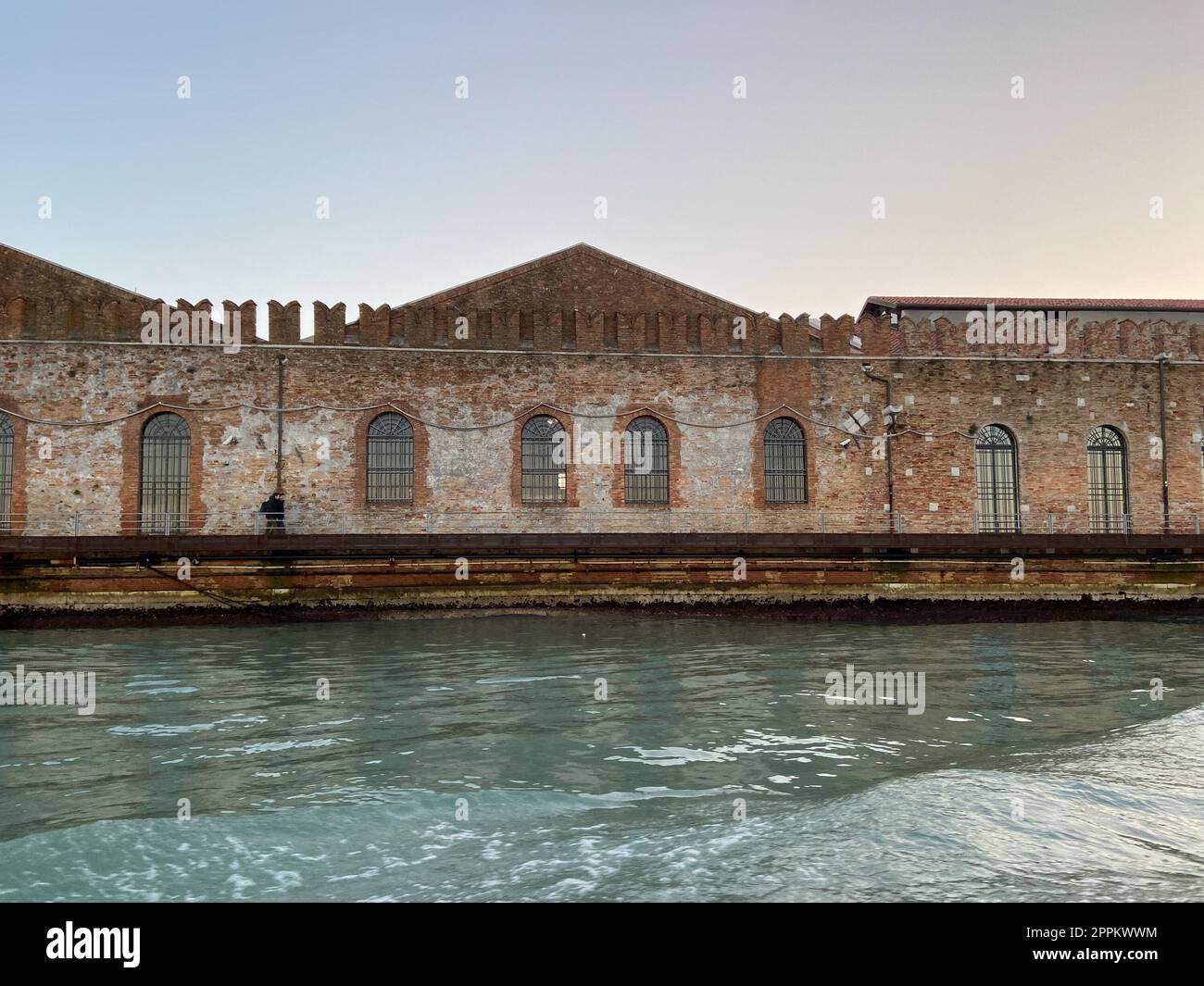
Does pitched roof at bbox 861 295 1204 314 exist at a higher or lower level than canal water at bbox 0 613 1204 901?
higher

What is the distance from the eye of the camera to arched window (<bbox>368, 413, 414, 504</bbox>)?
21250 millimetres

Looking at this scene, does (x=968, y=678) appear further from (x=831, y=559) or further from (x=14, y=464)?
(x=14, y=464)

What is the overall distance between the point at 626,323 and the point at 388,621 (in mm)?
9391

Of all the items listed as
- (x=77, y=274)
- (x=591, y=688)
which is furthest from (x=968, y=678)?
(x=77, y=274)

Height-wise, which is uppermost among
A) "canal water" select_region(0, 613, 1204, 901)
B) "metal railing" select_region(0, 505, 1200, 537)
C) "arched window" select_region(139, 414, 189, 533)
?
Answer: "arched window" select_region(139, 414, 189, 533)

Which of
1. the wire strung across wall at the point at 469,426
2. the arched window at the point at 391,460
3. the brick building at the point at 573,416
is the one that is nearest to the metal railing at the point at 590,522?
the brick building at the point at 573,416

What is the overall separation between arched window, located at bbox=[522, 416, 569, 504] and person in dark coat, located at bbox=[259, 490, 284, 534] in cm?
542

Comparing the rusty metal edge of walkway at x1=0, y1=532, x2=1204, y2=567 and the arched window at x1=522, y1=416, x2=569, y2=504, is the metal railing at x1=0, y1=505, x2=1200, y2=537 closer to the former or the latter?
the arched window at x1=522, y1=416, x2=569, y2=504

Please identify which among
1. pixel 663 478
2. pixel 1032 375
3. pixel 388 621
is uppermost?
pixel 1032 375

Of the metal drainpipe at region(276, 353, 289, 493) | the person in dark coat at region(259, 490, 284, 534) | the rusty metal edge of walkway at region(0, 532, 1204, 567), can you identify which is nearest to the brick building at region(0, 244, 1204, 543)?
the metal drainpipe at region(276, 353, 289, 493)

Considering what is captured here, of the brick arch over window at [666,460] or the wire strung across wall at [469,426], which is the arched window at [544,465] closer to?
the wire strung across wall at [469,426]

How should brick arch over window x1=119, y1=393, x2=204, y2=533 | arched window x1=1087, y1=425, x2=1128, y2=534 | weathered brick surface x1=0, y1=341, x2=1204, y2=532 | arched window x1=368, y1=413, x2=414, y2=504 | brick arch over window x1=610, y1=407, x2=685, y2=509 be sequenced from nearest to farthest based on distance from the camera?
1. brick arch over window x1=119, y1=393, x2=204, y2=533
2. weathered brick surface x1=0, y1=341, x2=1204, y2=532
3. arched window x1=368, y1=413, x2=414, y2=504
4. brick arch over window x1=610, y1=407, x2=685, y2=509
5. arched window x1=1087, y1=425, x2=1128, y2=534
